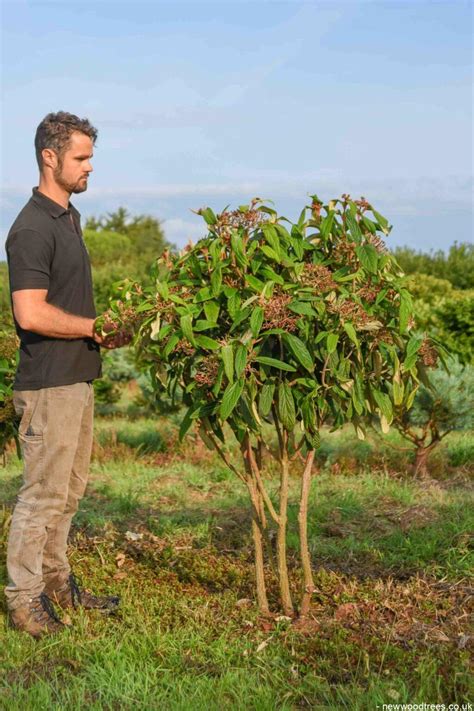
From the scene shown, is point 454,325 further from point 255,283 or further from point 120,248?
point 120,248

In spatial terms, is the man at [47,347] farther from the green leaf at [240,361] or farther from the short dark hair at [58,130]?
the green leaf at [240,361]

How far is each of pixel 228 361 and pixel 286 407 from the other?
Result: 1.16ft

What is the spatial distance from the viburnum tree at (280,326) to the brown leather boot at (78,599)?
796 mm

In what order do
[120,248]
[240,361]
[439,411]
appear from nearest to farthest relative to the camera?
[240,361], [439,411], [120,248]

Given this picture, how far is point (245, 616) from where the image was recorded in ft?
13.3

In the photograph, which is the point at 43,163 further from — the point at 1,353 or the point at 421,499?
the point at 421,499

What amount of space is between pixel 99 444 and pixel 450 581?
4.82 meters

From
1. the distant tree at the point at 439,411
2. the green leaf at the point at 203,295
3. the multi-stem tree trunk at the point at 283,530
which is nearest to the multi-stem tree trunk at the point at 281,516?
the multi-stem tree trunk at the point at 283,530

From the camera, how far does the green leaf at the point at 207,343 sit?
3.54 m

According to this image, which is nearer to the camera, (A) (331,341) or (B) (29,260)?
(A) (331,341)

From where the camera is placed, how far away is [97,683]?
344cm

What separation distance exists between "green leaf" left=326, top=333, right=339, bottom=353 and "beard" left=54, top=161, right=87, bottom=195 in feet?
5.03

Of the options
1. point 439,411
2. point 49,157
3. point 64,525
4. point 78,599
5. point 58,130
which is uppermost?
point 58,130

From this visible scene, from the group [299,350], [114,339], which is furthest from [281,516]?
[114,339]
